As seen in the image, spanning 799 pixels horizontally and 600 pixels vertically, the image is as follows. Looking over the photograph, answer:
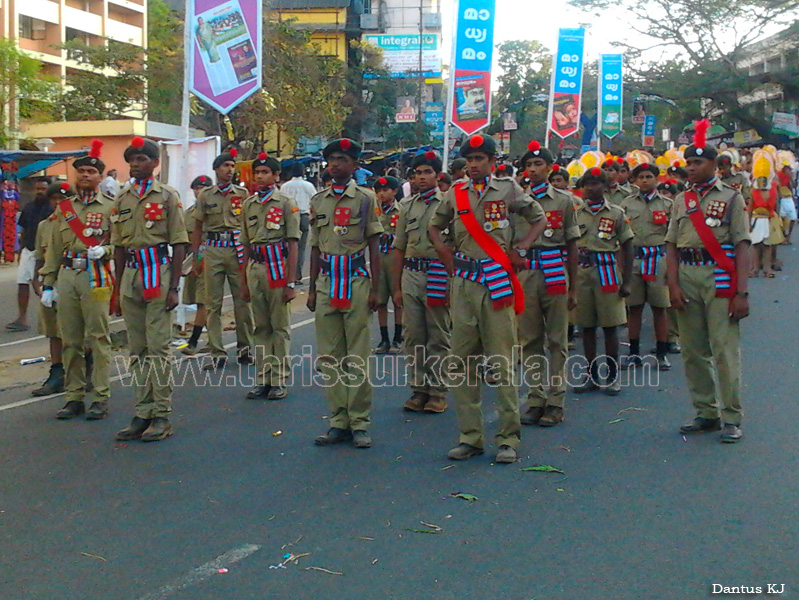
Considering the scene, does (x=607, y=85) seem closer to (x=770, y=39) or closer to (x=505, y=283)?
(x=770, y=39)

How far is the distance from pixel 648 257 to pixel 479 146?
406 cm

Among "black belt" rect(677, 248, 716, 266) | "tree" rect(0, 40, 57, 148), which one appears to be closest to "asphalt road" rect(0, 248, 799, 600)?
"black belt" rect(677, 248, 716, 266)

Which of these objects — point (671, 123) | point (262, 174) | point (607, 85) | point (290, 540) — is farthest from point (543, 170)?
point (671, 123)

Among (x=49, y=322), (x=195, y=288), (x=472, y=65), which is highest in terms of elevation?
(x=472, y=65)

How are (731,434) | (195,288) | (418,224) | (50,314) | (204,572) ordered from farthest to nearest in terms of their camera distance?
(195,288) < (50,314) < (418,224) < (731,434) < (204,572)

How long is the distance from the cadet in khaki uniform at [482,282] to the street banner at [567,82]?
1678 centimetres

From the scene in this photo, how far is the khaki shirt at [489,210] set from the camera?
6059mm

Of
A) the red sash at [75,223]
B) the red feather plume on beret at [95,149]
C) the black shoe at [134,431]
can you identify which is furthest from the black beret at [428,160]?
the black shoe at [134,431]

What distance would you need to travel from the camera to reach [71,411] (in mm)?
7469

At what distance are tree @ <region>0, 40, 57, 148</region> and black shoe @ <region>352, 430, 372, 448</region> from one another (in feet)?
89.7

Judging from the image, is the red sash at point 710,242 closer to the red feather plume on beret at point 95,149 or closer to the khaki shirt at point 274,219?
the khaki shirt at point 274,219

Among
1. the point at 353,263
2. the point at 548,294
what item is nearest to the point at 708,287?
the point at 548,294

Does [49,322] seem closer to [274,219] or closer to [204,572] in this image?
[274,219]

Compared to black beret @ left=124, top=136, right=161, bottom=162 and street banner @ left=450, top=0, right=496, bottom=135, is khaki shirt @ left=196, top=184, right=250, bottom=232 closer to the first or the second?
black beret @ left=124, top=136, right=161, bottom=162
